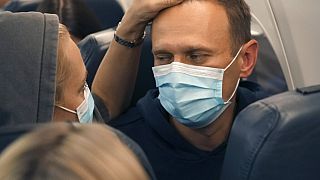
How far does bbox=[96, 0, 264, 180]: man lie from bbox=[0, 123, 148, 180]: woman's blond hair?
862 millimetres

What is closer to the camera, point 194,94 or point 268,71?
point 194,94

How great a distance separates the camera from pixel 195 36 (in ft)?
5.75

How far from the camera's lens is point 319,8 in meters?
2.31

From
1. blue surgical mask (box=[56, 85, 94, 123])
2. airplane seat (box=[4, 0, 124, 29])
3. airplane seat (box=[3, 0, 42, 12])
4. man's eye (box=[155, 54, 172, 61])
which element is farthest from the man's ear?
airplane seat (box=[3, 0, 42, 12])

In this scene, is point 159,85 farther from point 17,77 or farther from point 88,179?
point 88,179

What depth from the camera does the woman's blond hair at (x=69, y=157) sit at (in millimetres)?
818

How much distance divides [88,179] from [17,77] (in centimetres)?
43

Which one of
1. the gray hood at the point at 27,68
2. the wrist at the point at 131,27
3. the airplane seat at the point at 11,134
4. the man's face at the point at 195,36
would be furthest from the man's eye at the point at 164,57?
the airplane seat at the point at 11,134

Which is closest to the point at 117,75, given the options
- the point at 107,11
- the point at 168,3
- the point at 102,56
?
the point at 102,56

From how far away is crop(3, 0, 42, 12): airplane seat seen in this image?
3.62 m

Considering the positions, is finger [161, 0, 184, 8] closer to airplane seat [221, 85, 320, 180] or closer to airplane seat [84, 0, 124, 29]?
airplane seat [221, 85, 320, 180]

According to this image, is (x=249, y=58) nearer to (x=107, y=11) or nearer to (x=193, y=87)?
(x=193, y=87)

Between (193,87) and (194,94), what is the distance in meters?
0.02

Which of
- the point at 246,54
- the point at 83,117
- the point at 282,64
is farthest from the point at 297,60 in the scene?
the point at 83,117
